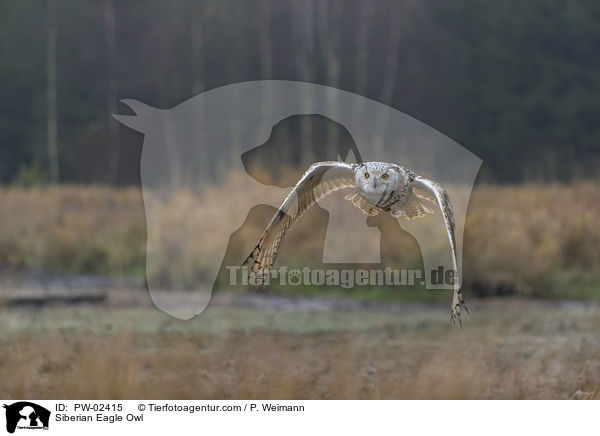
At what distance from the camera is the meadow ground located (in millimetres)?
4742

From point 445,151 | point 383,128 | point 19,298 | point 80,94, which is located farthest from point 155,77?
point 19,298

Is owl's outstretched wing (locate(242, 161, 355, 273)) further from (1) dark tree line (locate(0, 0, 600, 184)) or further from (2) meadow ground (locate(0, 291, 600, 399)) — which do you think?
(1) dark tree line (locate(0, 0, 600, 184))

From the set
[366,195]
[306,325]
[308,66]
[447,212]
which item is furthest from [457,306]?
[308,66]

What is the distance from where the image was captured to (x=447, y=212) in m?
3.16

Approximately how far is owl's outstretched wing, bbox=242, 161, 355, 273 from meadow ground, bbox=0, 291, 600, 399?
4.42 ft

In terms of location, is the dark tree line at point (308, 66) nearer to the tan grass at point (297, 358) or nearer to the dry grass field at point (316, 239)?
the dry grass field at point (316, 239)

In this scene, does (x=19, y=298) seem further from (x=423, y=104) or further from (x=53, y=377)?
(x=423, y=104)

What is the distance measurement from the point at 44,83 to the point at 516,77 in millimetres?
8228

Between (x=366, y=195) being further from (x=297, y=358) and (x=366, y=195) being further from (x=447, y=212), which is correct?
(x=297, y=358)

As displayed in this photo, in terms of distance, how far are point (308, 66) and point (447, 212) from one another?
10590 millimetres

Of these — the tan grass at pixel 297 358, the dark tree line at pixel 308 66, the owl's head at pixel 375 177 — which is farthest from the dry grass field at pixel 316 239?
the owl's head at pixel 375 177
